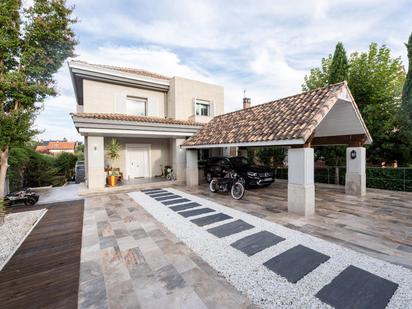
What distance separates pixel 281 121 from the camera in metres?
7.15

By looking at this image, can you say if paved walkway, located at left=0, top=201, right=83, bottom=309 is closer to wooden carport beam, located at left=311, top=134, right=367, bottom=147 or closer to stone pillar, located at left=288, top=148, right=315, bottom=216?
stone pillar, located at left=288, top=148, right=315, bottom=216

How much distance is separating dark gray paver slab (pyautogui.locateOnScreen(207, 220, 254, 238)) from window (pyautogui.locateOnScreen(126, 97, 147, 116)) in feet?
37.7

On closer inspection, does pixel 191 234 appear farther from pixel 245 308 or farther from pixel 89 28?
pixel 89 28

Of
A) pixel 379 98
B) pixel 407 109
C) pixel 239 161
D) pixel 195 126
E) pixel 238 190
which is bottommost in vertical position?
pixel 238 190

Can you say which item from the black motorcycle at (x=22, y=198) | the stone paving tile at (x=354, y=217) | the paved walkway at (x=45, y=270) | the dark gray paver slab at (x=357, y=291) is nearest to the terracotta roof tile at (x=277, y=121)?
the stone paving tile at (x=354, y=217)

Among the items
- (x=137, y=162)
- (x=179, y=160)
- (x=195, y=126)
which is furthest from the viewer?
(x=137, y=162)

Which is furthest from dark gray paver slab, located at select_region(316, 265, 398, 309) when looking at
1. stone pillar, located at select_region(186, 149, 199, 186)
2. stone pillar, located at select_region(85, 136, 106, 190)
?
stone pillar, located at select_region(85, 136, 106, 190)

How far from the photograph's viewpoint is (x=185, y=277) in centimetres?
305

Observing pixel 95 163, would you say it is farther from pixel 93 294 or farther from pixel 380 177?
pixel 380 177

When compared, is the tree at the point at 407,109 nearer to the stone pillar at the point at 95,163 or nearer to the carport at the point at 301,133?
the carport at the point at 301,133

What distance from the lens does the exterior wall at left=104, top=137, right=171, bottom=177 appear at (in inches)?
515

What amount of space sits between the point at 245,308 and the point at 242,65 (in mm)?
14516

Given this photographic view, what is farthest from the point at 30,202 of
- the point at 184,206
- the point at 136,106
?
the point at 136,106

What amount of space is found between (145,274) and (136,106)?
12880 millimetres
